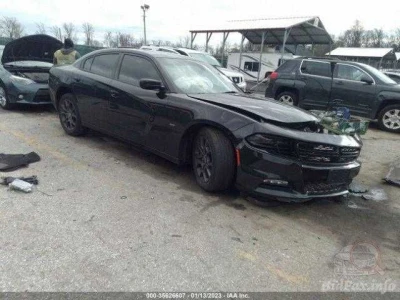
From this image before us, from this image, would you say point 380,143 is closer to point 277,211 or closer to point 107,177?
point 277,211

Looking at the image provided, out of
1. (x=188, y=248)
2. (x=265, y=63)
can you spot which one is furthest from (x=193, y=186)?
(x=265, y=63)

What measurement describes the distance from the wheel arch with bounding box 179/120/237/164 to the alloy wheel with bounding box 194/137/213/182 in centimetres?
14

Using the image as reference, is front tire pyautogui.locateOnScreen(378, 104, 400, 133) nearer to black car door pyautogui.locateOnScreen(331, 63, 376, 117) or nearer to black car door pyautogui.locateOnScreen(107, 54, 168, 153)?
black car door pyautogui.locateOnScreen(331, 63, 376, 117)

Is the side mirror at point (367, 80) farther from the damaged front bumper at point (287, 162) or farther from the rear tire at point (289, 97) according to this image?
the damaged front bumper at point (287, 162)

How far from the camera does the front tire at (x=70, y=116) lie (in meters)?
5.62

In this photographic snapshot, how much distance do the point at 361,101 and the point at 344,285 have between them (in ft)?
24.6

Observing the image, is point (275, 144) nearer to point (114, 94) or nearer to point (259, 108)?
point (259, 108)

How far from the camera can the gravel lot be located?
2.36 m

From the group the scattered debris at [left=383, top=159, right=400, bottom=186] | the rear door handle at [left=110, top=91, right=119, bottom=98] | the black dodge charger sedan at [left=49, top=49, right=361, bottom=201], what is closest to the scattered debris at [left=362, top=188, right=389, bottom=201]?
the scattered debris at [left=383, top=159, right=400, bottom=186]

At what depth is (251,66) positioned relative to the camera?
981 inches

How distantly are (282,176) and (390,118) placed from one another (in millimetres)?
6810

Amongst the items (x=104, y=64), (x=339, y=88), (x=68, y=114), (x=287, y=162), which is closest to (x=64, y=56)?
(x=68, y=114)

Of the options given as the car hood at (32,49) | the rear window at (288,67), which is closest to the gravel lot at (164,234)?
the car hood at (32,49)

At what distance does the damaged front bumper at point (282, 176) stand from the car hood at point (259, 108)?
0.43m
